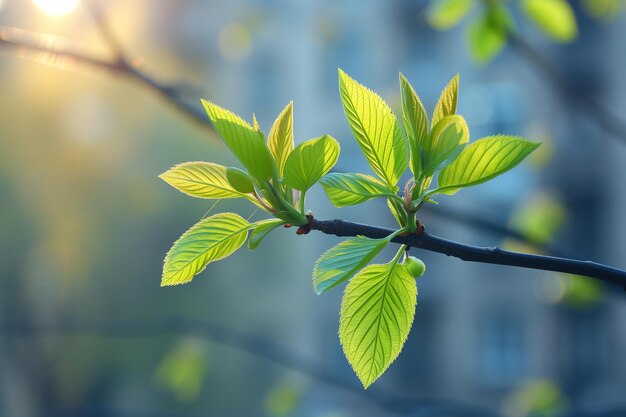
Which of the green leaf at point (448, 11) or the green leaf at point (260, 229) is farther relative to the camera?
the green leaf at point (448, 11)

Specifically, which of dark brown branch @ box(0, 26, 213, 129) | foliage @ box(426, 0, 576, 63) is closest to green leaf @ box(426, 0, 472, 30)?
foliage @ box(426, 0, 576, 63)

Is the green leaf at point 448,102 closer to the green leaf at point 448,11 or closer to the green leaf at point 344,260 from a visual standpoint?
the green leaf at point 344,260

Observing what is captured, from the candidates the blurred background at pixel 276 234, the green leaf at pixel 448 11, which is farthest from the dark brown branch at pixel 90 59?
the blurred background at pixel 276 234

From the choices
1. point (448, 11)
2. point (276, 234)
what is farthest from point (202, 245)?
point (276, 234)

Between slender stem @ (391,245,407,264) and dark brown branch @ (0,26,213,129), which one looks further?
dark brown branch @ (0,26,213,129)

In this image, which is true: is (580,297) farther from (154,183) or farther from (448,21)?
(154,183)

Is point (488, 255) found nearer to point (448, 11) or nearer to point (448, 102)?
point (448, 102)

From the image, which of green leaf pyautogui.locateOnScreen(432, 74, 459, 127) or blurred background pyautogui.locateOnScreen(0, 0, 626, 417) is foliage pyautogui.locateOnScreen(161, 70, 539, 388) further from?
blurred background pyautogui.locateOnScreen(0, 0, 626, 417)
